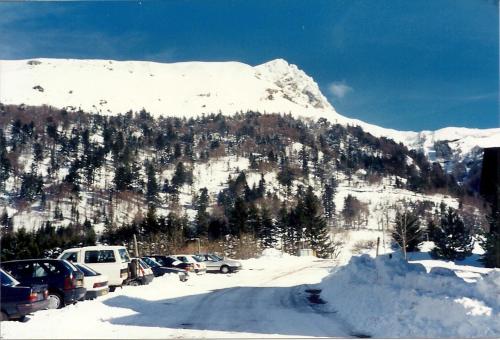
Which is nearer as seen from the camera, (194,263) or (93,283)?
(93,283)

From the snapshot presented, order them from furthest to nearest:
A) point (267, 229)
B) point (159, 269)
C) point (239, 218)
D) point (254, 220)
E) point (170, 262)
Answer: point (267, 229)
point (254, 220)
point (239, 218)
point (170, 262)
point (159, 269)

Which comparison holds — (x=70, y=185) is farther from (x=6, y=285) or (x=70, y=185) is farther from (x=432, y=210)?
(x=6, y=285)

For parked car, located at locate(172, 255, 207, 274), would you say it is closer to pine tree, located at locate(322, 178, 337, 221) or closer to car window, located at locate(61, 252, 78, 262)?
car window, located at locate(61, 252, 78, 262)

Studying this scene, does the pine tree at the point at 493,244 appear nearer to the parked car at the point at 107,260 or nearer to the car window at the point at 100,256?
the parked car at the point at 107,260

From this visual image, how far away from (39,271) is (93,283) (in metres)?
1.63

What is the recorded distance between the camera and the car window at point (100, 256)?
59.9 ft

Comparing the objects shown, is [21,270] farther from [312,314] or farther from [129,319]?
[312,314]

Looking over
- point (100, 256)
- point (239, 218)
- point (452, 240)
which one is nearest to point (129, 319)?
point (100, 256)

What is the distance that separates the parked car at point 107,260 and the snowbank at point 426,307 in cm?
802

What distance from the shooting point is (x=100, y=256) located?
1834cm

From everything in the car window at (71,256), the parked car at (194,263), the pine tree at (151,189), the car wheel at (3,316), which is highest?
the pine tree at (151,189)

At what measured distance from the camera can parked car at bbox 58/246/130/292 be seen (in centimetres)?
1808

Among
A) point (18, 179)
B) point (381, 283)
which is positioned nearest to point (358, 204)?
point (18, 179)

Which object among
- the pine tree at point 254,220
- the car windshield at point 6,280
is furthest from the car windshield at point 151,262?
the pine tree at point 254,220
